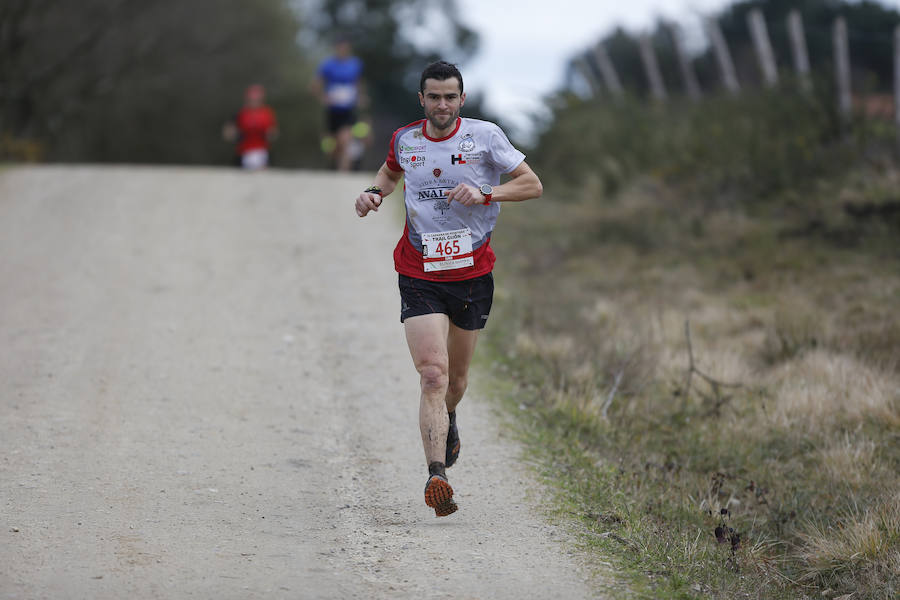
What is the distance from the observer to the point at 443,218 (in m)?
5.36

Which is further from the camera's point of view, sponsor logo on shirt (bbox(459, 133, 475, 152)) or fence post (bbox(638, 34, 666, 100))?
fence post (bbox(638, 34, 666, 100))

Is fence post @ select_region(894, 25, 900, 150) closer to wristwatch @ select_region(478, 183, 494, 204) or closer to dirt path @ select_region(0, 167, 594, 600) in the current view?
dirt path @ select_region(0, 167, 594, 600)

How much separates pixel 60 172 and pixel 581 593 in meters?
13.6

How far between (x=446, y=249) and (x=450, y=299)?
10.4 inches

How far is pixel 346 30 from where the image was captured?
51.5 m

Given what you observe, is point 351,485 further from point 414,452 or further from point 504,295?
point 504,295

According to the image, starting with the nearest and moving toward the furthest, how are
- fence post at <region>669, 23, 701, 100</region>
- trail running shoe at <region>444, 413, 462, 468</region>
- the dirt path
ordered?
the dirt path < trail running shoe at <region>444, 413, 462, 468</region> < fence post at <region>669, 23, 701, 100</region>

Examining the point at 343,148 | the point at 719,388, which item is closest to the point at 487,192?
the point at 719,388

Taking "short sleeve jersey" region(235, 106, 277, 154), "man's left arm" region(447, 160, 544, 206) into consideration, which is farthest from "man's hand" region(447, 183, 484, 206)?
"short sleeve jersey" region(235, 106, 277, 154)

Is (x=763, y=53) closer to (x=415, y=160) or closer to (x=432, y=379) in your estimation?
(x=415, y=160)

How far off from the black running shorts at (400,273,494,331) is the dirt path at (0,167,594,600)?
1.00 meters

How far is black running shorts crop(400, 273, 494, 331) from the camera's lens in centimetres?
537

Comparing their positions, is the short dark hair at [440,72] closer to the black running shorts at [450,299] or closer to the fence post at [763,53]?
the black running shorts at [450,299]

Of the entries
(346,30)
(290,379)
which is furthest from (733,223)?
(346,30)
